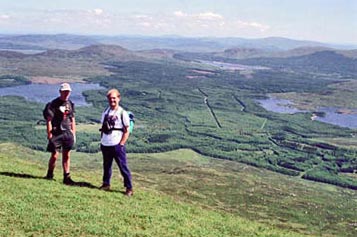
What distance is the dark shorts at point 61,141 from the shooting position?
700 inches

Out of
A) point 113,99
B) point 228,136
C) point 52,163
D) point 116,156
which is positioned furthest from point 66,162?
point 228,136

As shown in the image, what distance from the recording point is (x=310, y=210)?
76.9m

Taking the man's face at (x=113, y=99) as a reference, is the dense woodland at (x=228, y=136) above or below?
below

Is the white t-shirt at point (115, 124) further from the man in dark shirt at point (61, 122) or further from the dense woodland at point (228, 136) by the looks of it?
the dense woodland at point (228, 136)

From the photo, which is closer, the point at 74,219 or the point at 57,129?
the point at 74,219

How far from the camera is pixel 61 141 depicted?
1792 centimetres

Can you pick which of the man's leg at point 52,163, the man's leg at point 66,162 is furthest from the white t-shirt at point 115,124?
the man's leg at point 52,163

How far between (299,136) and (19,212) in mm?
156301

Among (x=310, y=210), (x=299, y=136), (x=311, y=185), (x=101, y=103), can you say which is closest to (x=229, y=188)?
(x=310, y=210)

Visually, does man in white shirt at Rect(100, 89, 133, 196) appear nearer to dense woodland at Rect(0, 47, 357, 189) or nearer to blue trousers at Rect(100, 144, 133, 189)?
blue trousers at Rect(100, 144, 133, 189)

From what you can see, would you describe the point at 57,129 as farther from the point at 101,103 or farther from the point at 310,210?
the point at 101,103

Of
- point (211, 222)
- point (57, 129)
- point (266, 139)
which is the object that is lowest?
point (266, 139)

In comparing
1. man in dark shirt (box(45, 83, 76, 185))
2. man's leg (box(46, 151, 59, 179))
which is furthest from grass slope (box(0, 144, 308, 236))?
man in dark shirt (box(45, 83, 76, 185))

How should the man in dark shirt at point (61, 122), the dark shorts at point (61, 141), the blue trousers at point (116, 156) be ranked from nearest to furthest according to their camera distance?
1. the man in dark shirt at point (61, 122)
2. the dark shorts at point (61, 141)
3. the blue trousers at point (116, 156)
